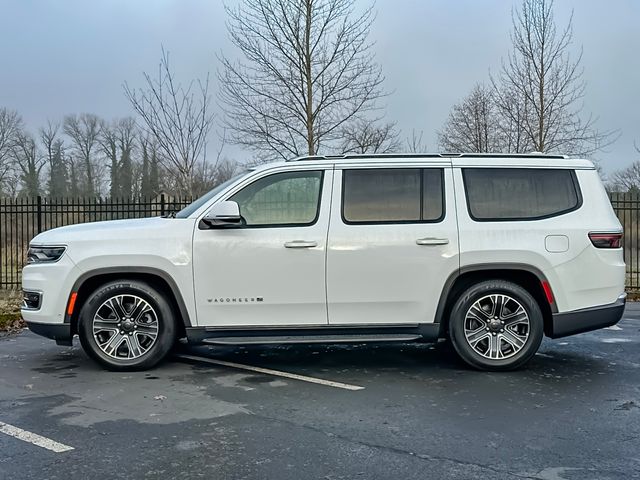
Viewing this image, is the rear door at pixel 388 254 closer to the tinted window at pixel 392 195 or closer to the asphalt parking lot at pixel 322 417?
the tinted window at pixel 392 195

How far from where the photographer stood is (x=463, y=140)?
22562mm

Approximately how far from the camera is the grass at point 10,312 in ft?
28.9

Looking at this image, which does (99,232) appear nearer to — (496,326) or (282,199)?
(282,199)

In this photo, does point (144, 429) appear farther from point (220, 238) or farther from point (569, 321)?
point (569, 321)

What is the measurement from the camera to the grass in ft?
28.9

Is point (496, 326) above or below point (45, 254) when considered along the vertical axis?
below

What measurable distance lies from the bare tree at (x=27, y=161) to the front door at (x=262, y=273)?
37.7 m

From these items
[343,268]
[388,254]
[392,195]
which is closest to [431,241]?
[388,254]

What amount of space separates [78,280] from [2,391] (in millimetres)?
1145

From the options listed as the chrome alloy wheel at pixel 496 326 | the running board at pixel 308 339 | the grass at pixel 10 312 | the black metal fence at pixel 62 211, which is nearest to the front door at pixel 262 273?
the running board at pixel 308 339

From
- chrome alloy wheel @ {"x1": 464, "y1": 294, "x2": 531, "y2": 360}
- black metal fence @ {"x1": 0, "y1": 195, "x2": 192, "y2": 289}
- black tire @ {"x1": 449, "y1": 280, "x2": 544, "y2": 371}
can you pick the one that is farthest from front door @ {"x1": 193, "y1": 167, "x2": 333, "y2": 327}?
black metal fence @ {"x1": 0, "y1": 195, "x2": 192, "y2": 289}

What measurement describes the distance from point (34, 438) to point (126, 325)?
1798 mm

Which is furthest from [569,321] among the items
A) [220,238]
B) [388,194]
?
[220,238]

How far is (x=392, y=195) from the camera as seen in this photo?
234 inches
